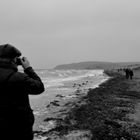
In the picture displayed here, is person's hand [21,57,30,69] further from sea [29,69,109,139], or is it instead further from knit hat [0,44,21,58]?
sea [29,69,109,139]

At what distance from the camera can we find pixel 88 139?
876 cm

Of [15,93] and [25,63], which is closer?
[15,93]

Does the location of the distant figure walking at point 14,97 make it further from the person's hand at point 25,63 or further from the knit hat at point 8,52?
the person's hand at point 25,63

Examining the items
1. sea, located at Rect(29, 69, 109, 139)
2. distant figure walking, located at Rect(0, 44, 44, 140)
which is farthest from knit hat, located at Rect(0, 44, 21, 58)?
sea, located at Rect(29, 69, 109, 139)

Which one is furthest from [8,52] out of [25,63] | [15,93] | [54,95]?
[54,95]

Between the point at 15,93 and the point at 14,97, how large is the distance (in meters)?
0.05

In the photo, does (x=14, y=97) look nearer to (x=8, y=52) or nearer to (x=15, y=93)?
(x=15, y=93)

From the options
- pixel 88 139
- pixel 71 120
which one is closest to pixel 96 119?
pixel 71 120

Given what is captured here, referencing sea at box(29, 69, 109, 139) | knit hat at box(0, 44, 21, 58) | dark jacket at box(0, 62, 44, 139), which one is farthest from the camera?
sea at box(29, 69, 109, 139)

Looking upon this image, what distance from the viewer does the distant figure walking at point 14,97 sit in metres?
3.61

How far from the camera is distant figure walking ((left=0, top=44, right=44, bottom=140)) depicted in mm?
3609

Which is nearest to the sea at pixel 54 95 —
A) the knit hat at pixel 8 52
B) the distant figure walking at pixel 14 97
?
the distant figure walking at pixel 14 97

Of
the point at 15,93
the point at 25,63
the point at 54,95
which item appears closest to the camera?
the point at 15,93

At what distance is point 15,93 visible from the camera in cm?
367
